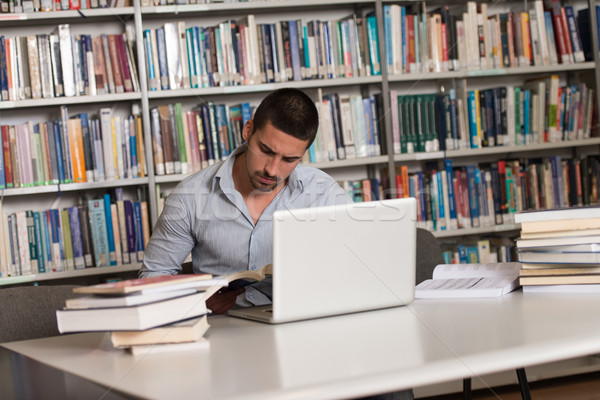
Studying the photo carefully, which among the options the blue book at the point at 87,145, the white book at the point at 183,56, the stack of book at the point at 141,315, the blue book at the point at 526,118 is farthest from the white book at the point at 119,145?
the blue book at the point at 526,118

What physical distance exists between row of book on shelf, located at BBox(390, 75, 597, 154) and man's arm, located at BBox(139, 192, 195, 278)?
5.04 feet

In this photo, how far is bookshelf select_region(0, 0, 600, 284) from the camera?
2.93 meters

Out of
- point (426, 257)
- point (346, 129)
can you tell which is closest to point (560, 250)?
point (426, 257)

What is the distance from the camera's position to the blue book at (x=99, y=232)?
2906 mm

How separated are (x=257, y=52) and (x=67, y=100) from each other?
0.84 meters

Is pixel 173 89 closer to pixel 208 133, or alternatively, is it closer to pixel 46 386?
pixel 208 133

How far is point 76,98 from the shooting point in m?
2.87

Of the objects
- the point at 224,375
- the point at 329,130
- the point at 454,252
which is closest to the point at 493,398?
the point at 454,252

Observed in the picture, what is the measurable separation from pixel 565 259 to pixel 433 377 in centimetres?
67

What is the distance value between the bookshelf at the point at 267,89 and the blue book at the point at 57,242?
0.07 m

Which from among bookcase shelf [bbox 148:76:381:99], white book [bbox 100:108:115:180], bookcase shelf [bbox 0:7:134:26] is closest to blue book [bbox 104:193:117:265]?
white book [bbox 100:108:115:180]

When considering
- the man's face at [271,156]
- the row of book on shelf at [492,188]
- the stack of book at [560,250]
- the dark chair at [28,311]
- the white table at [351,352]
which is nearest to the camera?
the white table at [351,352]

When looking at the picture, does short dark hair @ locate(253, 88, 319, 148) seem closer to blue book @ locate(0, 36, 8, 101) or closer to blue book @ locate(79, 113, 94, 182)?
blue book @ locate(79, 113, 94, 182)

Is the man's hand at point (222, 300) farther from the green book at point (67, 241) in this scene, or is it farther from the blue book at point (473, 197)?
the blue book at point (473, 197)
